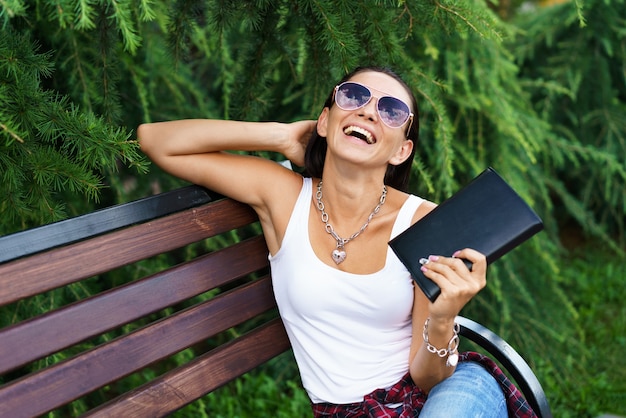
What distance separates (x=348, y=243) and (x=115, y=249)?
66cm

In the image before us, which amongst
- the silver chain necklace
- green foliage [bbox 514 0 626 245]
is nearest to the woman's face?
the silver chain necklace

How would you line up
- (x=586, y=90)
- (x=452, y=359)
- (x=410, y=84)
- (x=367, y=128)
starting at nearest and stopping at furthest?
(x=452, y=359), (x=367, y=128), (x=410, y=84), (x=586, y=90)

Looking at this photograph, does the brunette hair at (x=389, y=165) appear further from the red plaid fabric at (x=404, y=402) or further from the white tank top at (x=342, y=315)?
the red plaid fabric at (x=404, y=402)

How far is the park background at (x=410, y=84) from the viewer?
5.70ft

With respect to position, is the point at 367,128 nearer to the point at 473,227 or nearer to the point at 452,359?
the point at 473,227

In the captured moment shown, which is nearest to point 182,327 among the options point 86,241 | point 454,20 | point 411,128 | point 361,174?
point 86,241

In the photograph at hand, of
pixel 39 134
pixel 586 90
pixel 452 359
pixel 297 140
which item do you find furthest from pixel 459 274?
pixel 586 90

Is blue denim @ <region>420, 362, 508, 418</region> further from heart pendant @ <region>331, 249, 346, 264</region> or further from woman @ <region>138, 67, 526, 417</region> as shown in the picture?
heart pendant @ <region>331, 249, 346, 264</region>

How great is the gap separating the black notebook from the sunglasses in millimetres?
292

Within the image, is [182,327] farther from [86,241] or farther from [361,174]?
[361,174]

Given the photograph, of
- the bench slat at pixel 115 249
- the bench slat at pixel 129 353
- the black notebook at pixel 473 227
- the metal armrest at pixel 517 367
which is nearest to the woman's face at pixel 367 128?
the black notebook at pixel 473 227

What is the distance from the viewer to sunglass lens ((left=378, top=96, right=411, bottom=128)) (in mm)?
1954

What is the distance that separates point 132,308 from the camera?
70.7 inches

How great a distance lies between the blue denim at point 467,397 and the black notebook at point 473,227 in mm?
316
